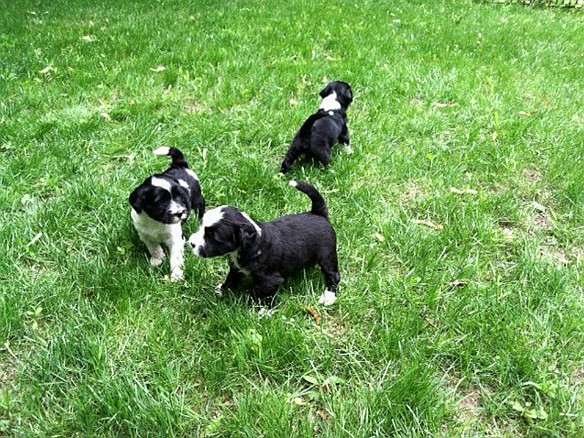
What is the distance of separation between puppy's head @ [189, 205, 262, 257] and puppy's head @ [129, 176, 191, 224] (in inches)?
14.2

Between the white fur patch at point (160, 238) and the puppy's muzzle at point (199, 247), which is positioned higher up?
the puppy's muzzle at point (199, 247)

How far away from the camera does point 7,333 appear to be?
283cm

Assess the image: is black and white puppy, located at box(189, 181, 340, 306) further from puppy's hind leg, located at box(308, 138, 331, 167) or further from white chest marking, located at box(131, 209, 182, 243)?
puppy's hind leg, located at box(308, 138, 331, 167)

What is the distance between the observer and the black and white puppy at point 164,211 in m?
3.19

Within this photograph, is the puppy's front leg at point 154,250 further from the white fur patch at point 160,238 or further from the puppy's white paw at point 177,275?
the puppy's white paw at point 177,275

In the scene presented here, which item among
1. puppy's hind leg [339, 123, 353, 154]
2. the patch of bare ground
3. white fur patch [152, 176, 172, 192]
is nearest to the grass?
the patch of bare ground

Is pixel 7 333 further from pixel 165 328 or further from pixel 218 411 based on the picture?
pixel 218 411

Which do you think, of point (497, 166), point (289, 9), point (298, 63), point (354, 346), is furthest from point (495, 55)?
point (354, 346)

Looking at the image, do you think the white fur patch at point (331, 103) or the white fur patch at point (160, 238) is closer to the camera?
the white fur patch at point (160, 238)

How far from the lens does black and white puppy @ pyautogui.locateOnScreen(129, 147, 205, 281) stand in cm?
319

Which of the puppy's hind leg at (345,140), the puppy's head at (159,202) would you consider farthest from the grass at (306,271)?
the puppy's head at (159,202)

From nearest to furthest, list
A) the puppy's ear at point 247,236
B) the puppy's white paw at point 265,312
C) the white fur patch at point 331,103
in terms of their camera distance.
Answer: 1. the puppy's ear at point 247,236
2. the puppy's white paw at point 265,312
3. the white fur patch at point 331,103

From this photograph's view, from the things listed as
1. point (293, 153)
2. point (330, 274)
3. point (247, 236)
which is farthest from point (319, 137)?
point (247, 236)

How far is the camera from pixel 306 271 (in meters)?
3.41
